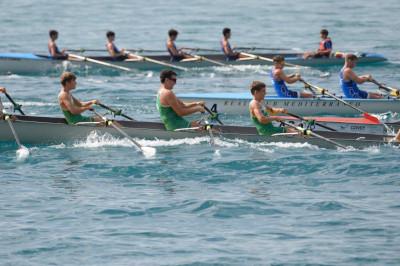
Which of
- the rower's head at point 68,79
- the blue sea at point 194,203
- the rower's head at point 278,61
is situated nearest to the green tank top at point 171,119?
the blue sea at point 194,203

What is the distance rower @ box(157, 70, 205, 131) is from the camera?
23172 millimetres

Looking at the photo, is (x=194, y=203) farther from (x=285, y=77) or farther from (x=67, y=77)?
(x=285, y=77)

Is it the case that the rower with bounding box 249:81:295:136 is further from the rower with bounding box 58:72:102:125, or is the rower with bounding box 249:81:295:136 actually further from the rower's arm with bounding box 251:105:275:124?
the rower with bounding box 58:72:102:125

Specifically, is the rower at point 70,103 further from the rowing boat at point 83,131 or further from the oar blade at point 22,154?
the oar blade at point 22,154

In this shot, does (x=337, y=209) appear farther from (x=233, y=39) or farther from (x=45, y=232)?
(x=233, y=39)

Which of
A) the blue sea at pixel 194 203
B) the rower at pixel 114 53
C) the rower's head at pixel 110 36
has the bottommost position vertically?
the blue sea at pixel 194 203

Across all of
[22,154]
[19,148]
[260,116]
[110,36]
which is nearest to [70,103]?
[19,148]

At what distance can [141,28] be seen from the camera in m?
53.9

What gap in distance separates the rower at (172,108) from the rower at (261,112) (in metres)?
1.26

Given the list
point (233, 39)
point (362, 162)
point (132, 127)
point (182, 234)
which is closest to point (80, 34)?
point (233, 39)

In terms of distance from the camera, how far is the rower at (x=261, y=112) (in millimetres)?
22516

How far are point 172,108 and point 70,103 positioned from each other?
2.23 meters

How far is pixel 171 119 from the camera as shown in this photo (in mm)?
23406

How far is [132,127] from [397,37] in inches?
1047
